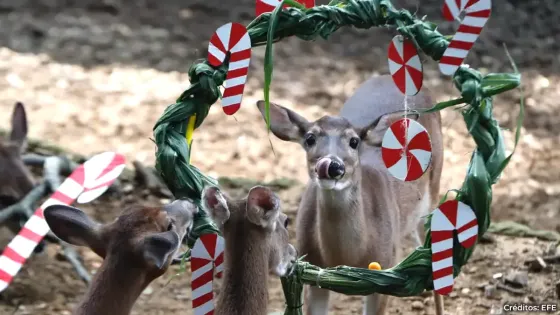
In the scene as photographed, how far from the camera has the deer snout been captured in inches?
162

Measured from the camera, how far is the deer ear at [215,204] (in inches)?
124

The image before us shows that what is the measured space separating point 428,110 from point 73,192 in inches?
76.0

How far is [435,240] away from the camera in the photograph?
118 inches

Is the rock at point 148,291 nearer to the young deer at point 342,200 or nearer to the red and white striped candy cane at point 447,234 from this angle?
the young deer at point 342,200

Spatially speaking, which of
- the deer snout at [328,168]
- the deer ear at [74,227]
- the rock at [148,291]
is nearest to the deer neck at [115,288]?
the deer ear at [74,227]

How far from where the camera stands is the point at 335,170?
13.6 ft

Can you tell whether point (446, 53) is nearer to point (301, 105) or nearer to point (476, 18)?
point (476, 18)

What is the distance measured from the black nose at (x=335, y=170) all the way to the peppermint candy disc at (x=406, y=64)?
3.48 feet

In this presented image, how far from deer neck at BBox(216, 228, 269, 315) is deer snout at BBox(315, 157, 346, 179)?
0.88m

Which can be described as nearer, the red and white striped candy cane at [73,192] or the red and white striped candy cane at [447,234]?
the red and white striped candy cane at [447,234]

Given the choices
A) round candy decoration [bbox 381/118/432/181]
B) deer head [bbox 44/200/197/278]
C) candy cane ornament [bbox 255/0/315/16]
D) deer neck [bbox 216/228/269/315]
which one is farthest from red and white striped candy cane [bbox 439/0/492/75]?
deer head [bbox 44/200/197/278]

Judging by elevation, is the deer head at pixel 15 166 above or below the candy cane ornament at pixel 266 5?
below

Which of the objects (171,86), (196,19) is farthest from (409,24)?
(196,19)

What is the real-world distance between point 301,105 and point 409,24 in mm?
4745
